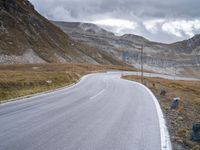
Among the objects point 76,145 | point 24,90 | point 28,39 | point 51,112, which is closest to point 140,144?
point 76,145

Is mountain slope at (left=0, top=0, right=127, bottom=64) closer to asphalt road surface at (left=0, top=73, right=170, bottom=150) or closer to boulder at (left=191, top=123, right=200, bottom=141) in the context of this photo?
asphalt road surface at (left=0, top=73, right=170, bottom=150)

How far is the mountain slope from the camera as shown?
120 m

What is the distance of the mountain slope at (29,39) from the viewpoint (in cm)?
12025

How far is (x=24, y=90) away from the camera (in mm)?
27094

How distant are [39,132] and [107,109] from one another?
7.37m

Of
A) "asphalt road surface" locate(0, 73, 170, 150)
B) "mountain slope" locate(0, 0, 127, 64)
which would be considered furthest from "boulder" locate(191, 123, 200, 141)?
→ "mountain slope" locate(0, 0, 127, 64)

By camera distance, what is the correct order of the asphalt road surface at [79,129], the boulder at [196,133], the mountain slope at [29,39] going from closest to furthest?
the asphalt road surface at [79,129], the boulder at [196,133], the mountain slope at [29,39]

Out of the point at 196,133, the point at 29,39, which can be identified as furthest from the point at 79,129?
the point at 29,39

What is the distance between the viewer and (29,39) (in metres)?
136

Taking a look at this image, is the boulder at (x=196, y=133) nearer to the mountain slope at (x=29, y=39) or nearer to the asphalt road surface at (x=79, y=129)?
the asphalt road surface at (x=79, y=129)

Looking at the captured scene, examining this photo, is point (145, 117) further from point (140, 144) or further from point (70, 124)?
point (140, 144)

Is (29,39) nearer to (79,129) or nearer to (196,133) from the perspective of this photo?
(79,129)

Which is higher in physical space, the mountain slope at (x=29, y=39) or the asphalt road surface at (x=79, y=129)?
the mountain slope at (x=29, y=39)

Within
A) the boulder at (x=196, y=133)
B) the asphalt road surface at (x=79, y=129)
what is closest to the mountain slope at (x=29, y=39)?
the asphalt road surface at (x=79, y=129)
